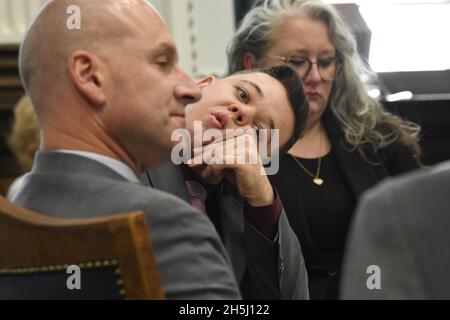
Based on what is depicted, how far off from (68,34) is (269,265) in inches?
22.3

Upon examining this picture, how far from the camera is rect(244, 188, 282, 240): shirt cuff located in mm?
1706

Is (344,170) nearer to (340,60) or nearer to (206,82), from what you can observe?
(340,60)

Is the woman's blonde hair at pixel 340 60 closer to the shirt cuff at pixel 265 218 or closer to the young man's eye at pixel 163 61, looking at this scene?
the shirt cuff at pixel 265 218

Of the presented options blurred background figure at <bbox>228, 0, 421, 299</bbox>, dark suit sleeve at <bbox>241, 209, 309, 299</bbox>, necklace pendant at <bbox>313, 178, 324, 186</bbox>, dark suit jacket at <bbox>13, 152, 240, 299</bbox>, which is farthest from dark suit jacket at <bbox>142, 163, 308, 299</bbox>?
necklace pendant at <bbox>313, 178, 324, 186</bbox>

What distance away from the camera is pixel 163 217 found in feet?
4.00

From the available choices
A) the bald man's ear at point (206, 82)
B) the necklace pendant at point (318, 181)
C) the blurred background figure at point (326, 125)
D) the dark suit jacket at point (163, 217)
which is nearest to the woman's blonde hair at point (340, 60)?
the blurred background figure at point (326, 125)

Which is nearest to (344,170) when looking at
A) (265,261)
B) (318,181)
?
(318,181)

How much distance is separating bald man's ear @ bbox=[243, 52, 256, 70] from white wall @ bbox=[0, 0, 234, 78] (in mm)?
1605

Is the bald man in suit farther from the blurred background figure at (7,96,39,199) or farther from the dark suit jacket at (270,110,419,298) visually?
the blurred background figure at (7,96,39,199)

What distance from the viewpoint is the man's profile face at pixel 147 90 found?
1.39m

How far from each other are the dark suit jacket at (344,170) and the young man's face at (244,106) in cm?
30
